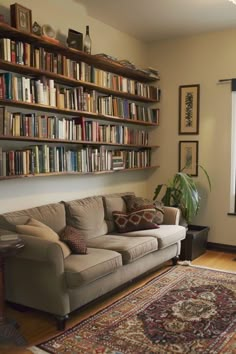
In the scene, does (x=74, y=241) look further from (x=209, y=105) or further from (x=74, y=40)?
(x=209, y=105)

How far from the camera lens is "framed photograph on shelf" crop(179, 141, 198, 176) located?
207 inches

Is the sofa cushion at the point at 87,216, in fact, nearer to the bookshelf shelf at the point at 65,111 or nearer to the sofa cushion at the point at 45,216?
the sofa cushion at the point at 45,216

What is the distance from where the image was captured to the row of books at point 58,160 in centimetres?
334

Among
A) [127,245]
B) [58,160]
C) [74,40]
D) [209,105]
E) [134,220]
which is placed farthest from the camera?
[209,105]

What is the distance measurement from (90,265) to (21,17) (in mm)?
2214

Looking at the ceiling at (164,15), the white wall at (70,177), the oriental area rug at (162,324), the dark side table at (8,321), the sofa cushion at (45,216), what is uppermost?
the ceiling at (164,15)

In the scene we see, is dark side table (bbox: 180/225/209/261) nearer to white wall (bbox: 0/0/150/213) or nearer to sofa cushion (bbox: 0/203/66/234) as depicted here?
white wall (bbox: 0/0/150/213)

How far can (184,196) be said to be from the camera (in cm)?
478

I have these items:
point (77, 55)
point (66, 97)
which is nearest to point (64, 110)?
point (66, 97)

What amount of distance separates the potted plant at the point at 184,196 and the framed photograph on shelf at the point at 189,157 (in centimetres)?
32

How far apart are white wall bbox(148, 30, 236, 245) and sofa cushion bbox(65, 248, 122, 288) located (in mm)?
2314

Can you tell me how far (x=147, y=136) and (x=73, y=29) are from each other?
1883 millimetres

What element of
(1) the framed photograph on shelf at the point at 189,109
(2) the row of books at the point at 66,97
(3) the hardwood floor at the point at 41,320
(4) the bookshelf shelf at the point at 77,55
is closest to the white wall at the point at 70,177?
(4) the bookshelf shelf at the point at 77,55

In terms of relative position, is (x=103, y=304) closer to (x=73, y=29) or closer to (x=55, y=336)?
(x=55, y=336)
